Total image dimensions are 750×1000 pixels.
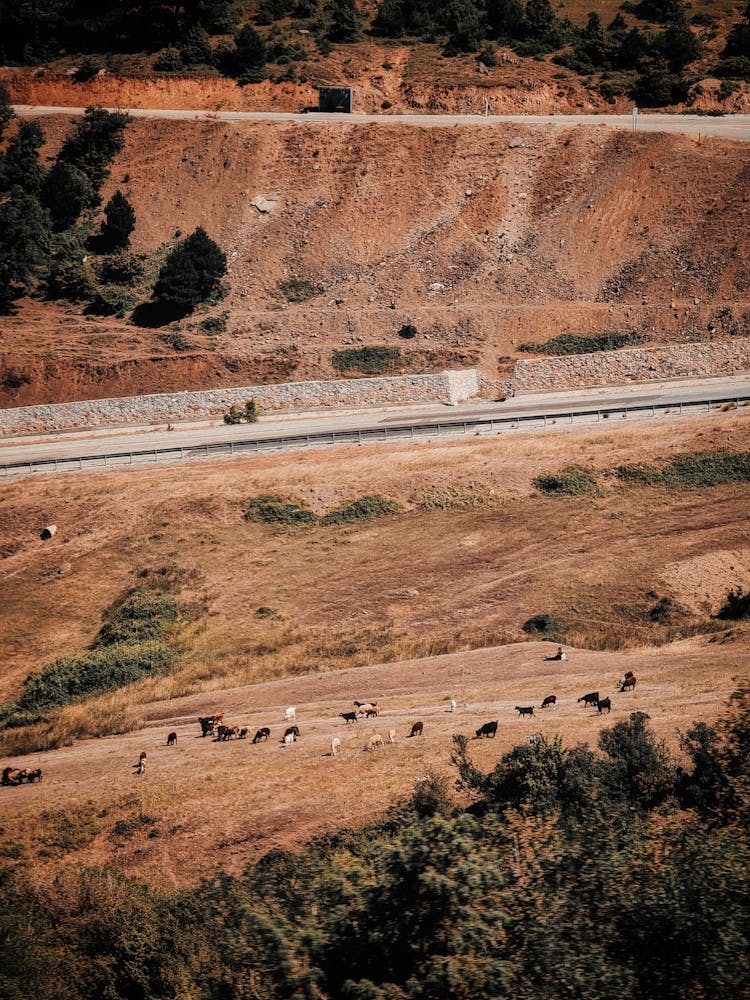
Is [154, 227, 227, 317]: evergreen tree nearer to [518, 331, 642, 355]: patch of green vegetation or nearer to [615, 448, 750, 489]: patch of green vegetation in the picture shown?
[518, 331, 642, 355]: patch of green vegetation

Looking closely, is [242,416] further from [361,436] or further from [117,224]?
[117,224]

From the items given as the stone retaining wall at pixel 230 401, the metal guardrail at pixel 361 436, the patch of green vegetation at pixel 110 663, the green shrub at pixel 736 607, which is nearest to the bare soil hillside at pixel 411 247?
Result: the stone retaining wall at pixel 230 401

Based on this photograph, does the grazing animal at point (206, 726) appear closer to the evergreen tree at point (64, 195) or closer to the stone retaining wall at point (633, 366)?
the stone retaining wall at point (633, 366)

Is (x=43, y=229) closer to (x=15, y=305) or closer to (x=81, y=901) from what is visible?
(x=15, y=305)

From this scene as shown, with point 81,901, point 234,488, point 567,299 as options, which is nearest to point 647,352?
point 567,299

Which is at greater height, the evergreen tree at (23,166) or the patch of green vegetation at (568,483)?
the evergreen tree at (23,166)

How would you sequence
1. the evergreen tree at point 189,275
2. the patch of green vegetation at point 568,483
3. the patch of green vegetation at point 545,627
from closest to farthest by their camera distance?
the patch of green vegetation at point 545,627
the patch of green vegetation at point 568,483
the evergreen tree at point 189,275

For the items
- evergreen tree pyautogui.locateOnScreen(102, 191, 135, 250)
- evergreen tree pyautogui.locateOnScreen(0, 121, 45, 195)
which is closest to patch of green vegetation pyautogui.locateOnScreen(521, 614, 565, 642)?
evergreen tree pyautogui.locateOnScreen(102, 191, 135, 250)
